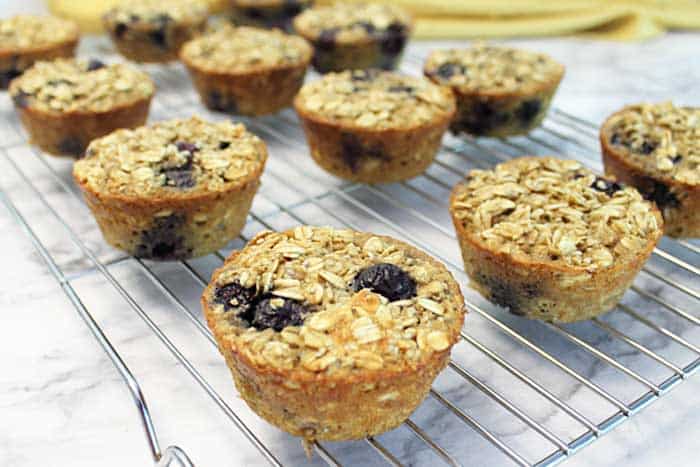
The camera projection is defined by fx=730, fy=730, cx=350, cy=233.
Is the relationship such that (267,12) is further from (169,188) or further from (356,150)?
(169,188)

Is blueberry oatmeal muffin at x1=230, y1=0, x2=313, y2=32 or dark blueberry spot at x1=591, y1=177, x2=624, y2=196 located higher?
dark blueberry spot at x1=591, y1=177, x2=624, y2=196

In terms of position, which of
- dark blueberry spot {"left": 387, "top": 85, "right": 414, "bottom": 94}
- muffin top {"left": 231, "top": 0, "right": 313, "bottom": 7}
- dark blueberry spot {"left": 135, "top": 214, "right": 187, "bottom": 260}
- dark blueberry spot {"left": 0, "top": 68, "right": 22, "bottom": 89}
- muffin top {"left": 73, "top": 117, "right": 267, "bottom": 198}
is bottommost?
dark blueberry spot {"left": 0, "top": 68, "right": 22, "bottom": 89}

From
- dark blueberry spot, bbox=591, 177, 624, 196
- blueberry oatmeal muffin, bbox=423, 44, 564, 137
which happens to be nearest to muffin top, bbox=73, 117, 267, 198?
blueberry oatmeal muffin, bbox=423, 44, 564, 137

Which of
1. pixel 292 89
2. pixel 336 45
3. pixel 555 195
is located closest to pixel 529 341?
pixel 555 195

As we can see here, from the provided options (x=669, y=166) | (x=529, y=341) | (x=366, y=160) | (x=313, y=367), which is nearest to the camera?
(x=313, y=367)

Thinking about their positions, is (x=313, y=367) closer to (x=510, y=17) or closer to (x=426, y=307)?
(x=426, y=307)

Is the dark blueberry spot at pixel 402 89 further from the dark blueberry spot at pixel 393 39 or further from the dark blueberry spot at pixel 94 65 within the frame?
the dark blueberry spot at pixel 94 65

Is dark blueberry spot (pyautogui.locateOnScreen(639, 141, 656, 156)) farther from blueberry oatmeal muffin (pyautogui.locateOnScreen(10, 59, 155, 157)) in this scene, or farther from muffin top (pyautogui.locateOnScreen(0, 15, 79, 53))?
muffin top (pyautogui.locateOnScreen(0, 15, 79, 53))
